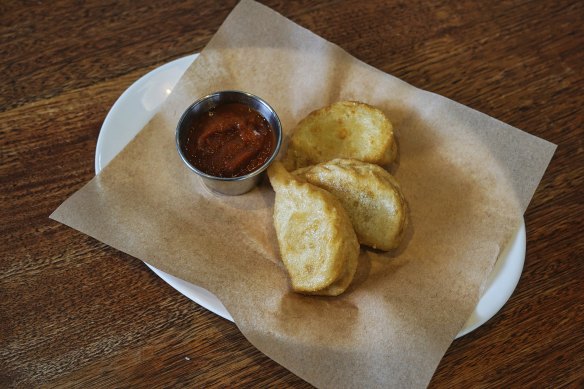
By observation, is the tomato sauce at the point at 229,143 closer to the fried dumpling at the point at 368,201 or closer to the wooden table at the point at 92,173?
the fried dumpling at the point at 368,201

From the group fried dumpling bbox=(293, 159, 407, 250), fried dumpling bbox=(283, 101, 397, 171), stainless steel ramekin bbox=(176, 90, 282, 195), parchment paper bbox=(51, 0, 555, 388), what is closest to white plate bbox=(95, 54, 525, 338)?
parchment paper bbox=(51, 0, 555, 388)

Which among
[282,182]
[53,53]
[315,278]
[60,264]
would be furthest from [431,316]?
[53,53]

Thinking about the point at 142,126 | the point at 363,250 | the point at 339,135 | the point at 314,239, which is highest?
the point at 142,126

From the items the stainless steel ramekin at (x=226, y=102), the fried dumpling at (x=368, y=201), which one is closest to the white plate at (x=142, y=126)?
the stainless steel ramekin at (x=226, y=102)

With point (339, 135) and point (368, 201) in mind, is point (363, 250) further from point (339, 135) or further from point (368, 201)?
point (339, 135)

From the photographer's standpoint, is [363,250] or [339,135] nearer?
[363,250]

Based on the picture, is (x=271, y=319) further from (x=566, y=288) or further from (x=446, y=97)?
(x=446, y=97)

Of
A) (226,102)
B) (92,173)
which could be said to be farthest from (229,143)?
(92,173)
